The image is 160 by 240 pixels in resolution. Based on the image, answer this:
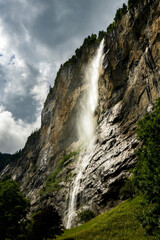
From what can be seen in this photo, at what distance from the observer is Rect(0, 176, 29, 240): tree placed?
19.8m

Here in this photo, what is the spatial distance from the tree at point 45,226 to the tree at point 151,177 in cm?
946

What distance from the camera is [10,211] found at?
20.7m

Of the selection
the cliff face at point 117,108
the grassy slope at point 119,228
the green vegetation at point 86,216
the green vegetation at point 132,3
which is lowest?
the grassy slope at point 119,228

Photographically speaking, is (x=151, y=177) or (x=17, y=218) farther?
(x=17, y=218)

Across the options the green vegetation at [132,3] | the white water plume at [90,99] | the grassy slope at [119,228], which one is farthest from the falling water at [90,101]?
the grassy slope at [119,228]

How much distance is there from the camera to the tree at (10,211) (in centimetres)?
1983

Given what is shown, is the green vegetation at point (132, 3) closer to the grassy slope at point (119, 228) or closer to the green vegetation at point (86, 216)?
the grassy slope at point (119, 228)

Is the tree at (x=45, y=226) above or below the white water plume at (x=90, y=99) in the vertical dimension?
below

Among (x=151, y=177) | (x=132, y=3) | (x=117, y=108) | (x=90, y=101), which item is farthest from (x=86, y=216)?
(x=132, y=3)

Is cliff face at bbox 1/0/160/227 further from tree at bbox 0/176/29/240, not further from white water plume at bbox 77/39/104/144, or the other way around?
tree at bbox 0/176/29/240

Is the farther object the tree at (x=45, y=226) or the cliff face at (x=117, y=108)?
the cliff face at (x=117, y=108)

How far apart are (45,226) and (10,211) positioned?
4648 mm

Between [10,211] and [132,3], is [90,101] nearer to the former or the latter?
[132,3]

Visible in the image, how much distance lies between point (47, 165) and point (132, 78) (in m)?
56.3
